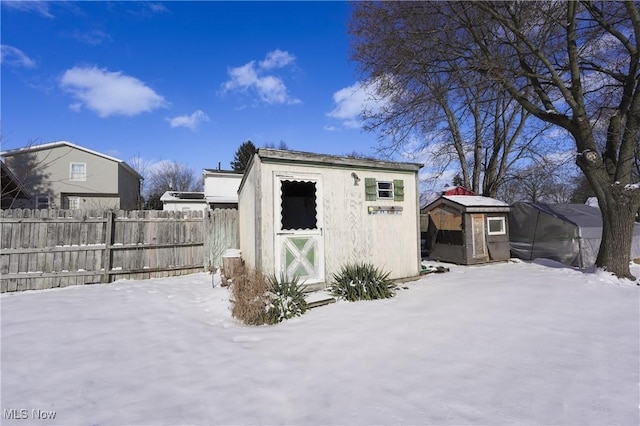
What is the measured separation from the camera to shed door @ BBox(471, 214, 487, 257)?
10289 mm

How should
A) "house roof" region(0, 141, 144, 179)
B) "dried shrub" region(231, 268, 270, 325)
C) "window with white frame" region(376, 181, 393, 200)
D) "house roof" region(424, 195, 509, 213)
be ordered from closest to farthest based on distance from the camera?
1. "dried shrub" region(231, 268, 270, 325)
2. "window with white frame" region(376, 181, 393, 200)
3. "house roof" region(424, 195, 509, 213)
4. "house roof" region(0, 141, 144, 179)

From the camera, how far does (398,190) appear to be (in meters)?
7.56

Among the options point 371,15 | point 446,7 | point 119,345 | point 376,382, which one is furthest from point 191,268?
point 446,7

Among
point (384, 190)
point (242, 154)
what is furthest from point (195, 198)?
point (384, 190)

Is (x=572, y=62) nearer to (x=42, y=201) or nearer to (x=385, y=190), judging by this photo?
(x=385, y=190)

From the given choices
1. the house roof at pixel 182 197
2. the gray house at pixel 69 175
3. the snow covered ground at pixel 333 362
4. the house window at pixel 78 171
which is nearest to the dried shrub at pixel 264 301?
the snow covered ground at pixel 333 362

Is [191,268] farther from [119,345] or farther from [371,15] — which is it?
[371,15]

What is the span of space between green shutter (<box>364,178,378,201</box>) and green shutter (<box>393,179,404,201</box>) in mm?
617

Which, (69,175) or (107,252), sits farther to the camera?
(69,175)

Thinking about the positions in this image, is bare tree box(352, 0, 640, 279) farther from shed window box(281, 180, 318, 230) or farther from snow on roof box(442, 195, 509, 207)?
shed window box(281, 180, 318, 230)

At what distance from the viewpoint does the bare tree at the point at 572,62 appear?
727 centimetres

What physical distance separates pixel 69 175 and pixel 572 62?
88.1ft
